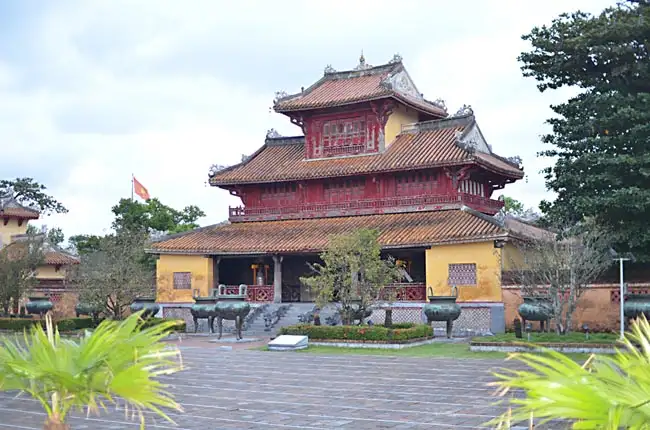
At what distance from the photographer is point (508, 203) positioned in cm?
5059

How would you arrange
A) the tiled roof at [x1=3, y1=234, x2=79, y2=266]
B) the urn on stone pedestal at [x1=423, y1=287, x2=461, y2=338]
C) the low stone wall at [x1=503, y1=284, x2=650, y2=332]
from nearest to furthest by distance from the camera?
the urn on stone pedestal at [x1=423, y1=287, x2=461, y2=338]
the low stone wall at [x1=503, y1=284, x2=650, y2=332]
the tiled roof at [x1=3, y1=234, x2=79, y2=266]

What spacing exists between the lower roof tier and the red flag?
37.5 ft

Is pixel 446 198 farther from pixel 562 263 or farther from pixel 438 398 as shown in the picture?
pixel 438 398

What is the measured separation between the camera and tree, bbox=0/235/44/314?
29.3 meters

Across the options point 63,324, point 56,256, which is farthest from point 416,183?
point 56,256

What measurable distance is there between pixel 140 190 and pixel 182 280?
13230 millimetres

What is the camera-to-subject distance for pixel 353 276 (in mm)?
22906

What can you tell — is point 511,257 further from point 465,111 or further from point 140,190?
point 140,190

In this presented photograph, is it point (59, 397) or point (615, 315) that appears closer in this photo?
point (59, 397)

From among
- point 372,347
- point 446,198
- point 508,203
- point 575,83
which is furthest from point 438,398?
point 508,203

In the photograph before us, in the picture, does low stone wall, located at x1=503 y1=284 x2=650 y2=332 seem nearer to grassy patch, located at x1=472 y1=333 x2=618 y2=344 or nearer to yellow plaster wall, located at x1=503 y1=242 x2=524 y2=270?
yellow plaster wall, located at x1=503 y1=242 x2=524 y2=270

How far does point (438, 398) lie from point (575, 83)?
11450 mm

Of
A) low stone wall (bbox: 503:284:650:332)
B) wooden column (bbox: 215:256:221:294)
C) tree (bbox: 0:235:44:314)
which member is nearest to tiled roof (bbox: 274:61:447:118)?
wooden column (bbox: 215:256:221:294)

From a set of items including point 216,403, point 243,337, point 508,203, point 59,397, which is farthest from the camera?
point 508,203
